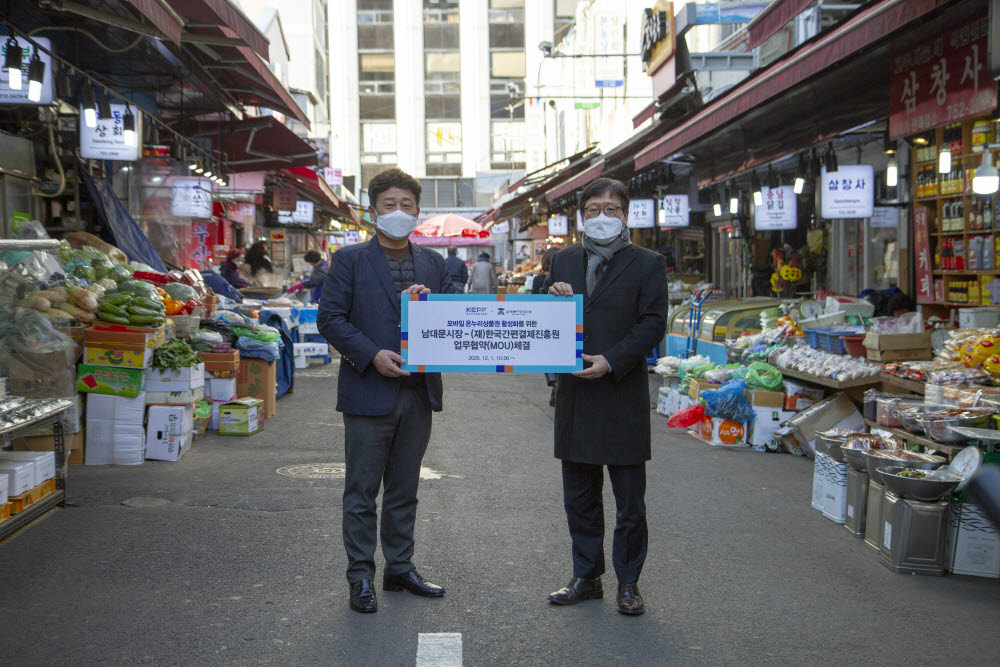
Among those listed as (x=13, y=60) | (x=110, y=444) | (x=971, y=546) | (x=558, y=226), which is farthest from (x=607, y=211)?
(x=558, y=226)

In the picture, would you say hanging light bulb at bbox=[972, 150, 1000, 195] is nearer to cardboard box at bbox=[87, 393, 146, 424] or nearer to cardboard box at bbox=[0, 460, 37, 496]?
cardboard box at bbox=[87, 393, 146, 424]

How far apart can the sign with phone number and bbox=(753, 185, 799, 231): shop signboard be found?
9.29 m

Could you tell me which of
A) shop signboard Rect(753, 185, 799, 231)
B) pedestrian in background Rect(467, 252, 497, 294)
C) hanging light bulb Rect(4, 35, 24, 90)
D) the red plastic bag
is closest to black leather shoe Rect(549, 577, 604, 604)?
the red plastic bag

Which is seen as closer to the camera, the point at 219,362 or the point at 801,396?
the point at 801,396

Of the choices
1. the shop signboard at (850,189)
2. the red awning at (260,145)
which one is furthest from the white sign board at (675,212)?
the red awning at (260,145)

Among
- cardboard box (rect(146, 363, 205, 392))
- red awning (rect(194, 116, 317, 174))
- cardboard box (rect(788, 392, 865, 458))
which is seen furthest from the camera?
red awning (rect(194, 116, 317, 174))

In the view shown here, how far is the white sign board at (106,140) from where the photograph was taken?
9.91m

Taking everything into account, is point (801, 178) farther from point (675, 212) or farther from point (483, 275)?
point (483, 275)

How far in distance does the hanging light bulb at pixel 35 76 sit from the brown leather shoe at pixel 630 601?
21.2 feet

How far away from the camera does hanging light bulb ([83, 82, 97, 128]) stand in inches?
373

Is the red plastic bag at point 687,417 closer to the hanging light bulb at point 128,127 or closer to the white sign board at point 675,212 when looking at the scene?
the hanging light bulb at point 128,127

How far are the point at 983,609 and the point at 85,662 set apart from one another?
427cm

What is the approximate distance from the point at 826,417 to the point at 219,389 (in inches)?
234

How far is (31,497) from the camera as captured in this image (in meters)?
5.97
